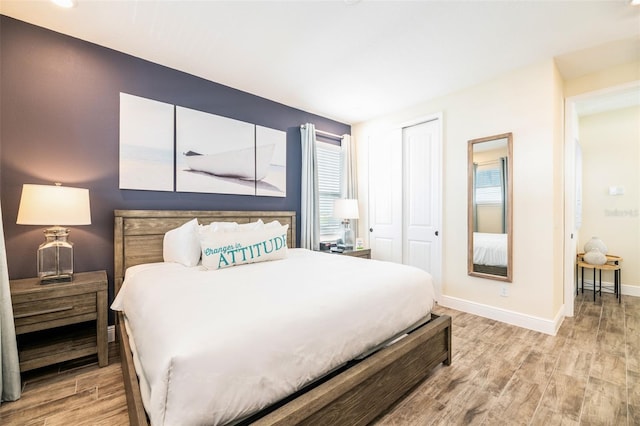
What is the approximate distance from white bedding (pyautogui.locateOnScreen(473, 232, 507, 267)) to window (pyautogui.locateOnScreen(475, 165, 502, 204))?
0.40m

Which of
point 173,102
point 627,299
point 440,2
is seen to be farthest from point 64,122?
point 627,299

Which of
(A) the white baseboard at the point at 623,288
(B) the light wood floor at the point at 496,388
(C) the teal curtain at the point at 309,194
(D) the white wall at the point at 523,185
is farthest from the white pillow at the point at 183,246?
(A) the white baseboard at the point at 623,288

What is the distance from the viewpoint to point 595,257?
3523 millimetres

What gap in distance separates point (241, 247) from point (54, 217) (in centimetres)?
130

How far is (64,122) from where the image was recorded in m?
2.27

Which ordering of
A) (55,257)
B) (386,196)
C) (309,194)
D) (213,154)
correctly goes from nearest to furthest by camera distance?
(55,257) → (213,154) → (309,194) → (386,196)

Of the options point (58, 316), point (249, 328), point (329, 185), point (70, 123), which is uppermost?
point (70, 123)

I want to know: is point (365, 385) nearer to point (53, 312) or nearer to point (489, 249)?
point (53, 312)

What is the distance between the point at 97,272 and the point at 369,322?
7.69 ft

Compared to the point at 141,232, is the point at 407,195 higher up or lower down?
higher up

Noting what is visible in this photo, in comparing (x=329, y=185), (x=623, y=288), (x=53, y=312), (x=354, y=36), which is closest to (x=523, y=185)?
(x=354, y=36)

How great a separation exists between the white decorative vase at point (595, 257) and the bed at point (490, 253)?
1698mm

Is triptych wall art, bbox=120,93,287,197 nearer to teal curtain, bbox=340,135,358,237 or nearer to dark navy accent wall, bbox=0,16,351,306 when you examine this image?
dark navy accent wall, bbox=0,16,351,306

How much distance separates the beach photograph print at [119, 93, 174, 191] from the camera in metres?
2.51
